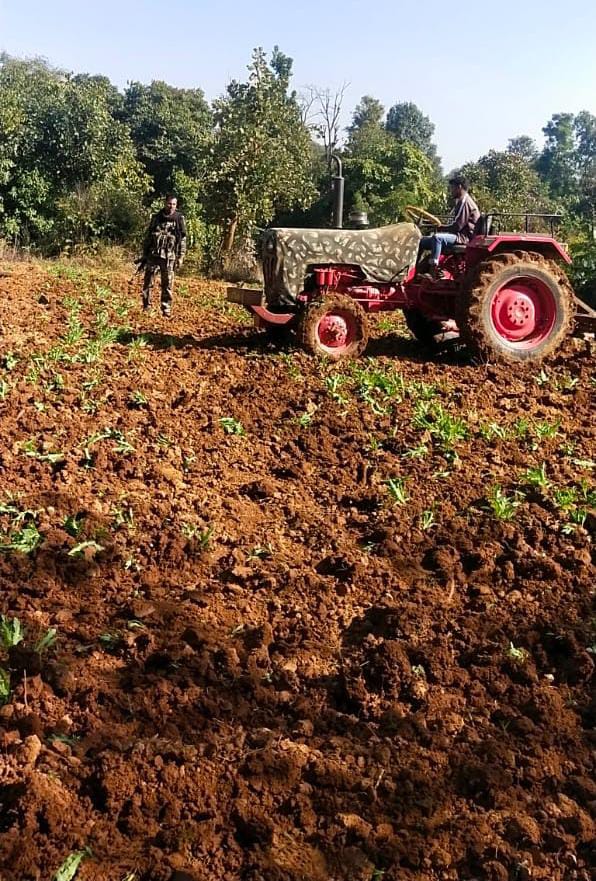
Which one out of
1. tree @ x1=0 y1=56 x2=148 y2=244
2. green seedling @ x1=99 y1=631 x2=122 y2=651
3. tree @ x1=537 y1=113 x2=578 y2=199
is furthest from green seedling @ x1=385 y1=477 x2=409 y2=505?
tree @ x1=537 y1=113 x2=578 y2=199

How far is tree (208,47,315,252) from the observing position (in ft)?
60.6

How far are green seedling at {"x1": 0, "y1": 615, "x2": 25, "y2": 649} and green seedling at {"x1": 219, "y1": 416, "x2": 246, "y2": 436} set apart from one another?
9.24ft

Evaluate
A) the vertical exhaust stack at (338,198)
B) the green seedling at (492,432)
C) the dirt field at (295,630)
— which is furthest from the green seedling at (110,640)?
the vertical exhaust stack at (338,198)

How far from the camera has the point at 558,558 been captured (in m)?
4.45

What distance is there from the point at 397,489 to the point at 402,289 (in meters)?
3.54

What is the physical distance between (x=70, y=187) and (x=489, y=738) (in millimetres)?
19381

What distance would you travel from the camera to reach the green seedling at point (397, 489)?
16.6ft

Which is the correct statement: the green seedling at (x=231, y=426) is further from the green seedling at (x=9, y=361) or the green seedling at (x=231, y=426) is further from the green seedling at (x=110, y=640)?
the green seedling at (x=110, y=640)

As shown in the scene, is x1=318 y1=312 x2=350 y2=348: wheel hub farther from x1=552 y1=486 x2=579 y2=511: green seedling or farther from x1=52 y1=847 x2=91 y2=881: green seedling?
x1=52 y1=847 x2=91 y2=881: green seedling

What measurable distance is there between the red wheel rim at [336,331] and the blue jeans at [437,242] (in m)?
1.03

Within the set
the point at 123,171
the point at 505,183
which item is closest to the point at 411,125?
the point at 505,183

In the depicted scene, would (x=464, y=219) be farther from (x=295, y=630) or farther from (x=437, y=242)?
(x=295, y=630)

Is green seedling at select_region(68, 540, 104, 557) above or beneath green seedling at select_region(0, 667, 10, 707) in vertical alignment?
above

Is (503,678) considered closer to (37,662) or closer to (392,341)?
(37,662)
